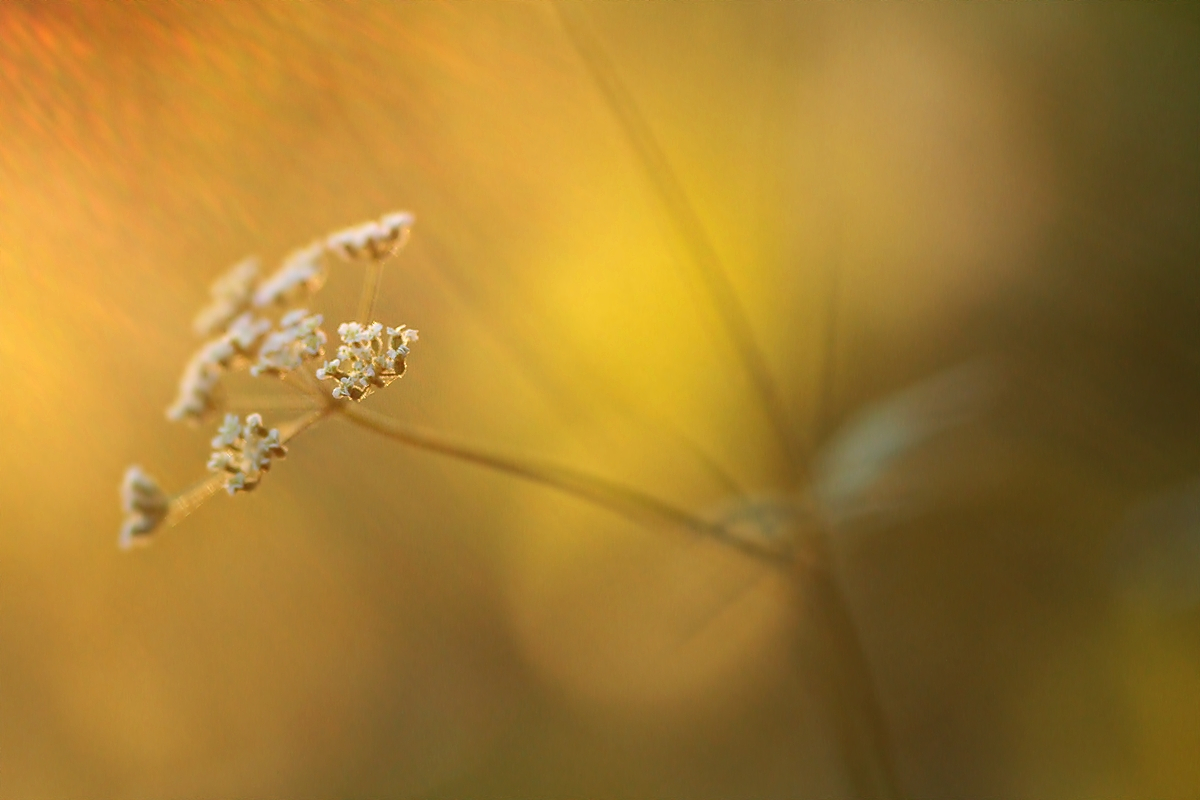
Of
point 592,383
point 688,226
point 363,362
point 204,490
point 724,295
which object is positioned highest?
point 688,226

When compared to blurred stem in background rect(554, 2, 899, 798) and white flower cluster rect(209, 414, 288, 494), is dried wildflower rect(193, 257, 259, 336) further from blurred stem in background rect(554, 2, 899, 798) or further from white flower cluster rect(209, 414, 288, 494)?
blurred stem in background rect(554, 2, 899, 798)

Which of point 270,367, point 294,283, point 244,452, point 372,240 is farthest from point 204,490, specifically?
point 372,240

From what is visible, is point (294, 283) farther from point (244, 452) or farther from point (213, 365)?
point (244, 452)

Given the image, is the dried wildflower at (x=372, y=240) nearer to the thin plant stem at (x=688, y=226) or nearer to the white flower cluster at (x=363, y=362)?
the white flower cluster at (x=363, y=362)

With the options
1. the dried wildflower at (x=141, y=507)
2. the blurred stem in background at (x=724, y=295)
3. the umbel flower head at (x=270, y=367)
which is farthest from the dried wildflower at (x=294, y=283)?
the blurred stem in background at (x=724, y=295)

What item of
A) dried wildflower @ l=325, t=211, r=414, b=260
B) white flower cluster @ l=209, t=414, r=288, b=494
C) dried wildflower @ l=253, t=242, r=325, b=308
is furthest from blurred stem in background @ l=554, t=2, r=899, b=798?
white flower cluster @ l=209, t=414, r=288, b=494

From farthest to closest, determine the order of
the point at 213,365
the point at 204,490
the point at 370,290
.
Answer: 1. the point at 370,290
2. the point at 213,365
3. the point at 204,490
